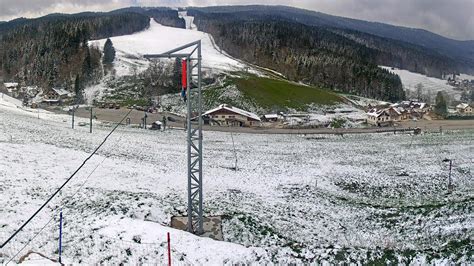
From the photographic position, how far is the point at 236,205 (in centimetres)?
2194

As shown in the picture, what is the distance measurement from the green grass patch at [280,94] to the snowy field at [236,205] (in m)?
70.4

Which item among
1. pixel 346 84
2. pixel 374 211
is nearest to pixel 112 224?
pixel 374 211

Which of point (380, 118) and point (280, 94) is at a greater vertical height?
point (280, 94)

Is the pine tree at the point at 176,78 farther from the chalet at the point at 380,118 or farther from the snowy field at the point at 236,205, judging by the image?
the snowy field at the point at 236,205

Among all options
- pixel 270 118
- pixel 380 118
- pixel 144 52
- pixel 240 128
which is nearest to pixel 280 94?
pixel 270 118

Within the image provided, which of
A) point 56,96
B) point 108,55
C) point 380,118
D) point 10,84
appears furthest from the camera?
point 108,55

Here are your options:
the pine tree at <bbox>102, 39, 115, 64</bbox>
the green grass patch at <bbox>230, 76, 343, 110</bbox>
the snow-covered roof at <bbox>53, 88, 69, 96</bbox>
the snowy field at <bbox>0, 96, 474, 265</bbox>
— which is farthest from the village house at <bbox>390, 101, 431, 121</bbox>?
the pine tree at <bbox>102, 39, 115, 64</bbox>

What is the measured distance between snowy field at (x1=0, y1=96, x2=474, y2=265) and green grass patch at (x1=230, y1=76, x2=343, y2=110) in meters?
70.4

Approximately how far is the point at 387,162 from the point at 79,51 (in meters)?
119

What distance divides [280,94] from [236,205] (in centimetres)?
10028

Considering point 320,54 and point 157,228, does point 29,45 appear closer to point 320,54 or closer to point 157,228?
point 320,54

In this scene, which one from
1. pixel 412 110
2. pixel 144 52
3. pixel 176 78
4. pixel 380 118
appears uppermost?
pixel 144 52

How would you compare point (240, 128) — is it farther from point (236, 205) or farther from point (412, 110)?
point (236, 205)

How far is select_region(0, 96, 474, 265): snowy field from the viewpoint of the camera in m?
14.4
